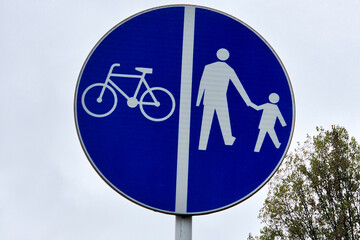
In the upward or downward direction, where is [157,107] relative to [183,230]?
upward

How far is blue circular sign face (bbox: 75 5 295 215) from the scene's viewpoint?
8.10 ft

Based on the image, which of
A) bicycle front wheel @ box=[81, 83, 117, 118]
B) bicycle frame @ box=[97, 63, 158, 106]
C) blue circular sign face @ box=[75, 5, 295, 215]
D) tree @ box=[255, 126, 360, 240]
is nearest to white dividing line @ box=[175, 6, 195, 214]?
blue circular sign face @ box=[75, 5, 295, 215]

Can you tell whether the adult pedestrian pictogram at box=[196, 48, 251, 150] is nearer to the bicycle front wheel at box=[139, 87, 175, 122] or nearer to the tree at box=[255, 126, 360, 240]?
the bicycle front wheel at box=[139, 87, 175, 122]

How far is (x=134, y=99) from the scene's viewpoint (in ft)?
8.26

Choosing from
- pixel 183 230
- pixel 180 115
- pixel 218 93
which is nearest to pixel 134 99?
pixel 180 115

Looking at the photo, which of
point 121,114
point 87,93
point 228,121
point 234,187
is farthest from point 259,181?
point 87,93

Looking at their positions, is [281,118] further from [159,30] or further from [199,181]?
[159,30]

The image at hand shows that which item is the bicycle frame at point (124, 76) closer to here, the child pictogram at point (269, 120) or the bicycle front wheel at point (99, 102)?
the bicycle front wheel at point (99, 102)

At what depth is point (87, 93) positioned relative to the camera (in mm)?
2533

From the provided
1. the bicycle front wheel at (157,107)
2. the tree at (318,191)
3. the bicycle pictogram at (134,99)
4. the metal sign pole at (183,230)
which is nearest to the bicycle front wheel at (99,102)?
the bicycle pictogram at (134,99)

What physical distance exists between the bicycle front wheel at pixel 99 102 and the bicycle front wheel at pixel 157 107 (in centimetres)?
Answer: 13

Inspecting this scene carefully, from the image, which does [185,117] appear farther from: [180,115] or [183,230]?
[183,230]

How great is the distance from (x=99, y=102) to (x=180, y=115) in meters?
0.34

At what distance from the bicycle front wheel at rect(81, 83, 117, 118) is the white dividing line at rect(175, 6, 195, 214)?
0.29 metres
